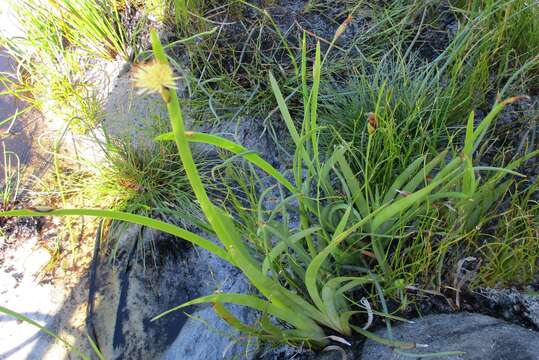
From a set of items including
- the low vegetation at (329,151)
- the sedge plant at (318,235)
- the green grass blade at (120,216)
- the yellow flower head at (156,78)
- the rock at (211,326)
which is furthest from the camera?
the rock at (211,326)

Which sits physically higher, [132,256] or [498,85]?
[132,256]

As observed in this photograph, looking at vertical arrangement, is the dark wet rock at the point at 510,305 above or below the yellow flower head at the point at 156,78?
below

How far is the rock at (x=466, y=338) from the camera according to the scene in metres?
0.83

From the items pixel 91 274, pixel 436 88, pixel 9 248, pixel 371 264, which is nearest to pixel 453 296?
pixel 371 264

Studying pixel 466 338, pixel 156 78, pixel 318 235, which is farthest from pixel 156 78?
pixel 466 338

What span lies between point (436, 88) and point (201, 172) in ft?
2.57

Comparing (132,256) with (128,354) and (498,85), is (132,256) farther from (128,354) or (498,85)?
(498,85)

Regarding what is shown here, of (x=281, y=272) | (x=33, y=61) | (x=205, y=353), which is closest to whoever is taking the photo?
(x=281, y=272)

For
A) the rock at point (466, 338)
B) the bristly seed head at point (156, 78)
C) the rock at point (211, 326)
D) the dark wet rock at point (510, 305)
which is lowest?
the dark wet rock at point (510, 305)

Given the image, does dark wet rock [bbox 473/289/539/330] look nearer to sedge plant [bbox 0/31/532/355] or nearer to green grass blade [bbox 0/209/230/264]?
sedge plant [bbox 0/31/532/355]

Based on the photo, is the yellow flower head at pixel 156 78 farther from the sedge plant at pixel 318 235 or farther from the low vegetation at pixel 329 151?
the sedge plant at pixel 318 235

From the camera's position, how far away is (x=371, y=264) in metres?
1.12

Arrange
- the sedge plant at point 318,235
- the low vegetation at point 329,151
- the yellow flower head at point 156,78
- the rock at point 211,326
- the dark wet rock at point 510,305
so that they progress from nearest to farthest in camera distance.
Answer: the yellow flower head at point 156,78 < the sedge plant at point 318,235 < the low vegetation at point 329,151 < the dark wet rock at point 510,305 < the rock at point 211,326

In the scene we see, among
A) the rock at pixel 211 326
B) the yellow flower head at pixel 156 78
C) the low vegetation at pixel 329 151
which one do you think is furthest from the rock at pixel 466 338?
the yellow flower head at pixel 156 78
